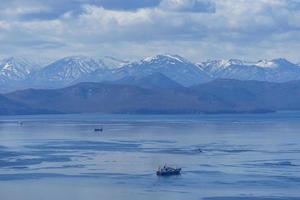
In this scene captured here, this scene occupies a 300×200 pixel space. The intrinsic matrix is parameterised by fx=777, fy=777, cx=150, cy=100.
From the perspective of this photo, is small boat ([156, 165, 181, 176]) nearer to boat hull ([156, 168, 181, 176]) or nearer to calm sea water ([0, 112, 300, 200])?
boat hull ([156, 168, 181, 176])

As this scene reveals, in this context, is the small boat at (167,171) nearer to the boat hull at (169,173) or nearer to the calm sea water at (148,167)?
the boat hull at (169,173)

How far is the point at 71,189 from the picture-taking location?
5928 cm

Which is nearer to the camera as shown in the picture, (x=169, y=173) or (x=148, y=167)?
(x=169, y=173)

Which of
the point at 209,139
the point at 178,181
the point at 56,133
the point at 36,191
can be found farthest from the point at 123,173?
the point at 56,133

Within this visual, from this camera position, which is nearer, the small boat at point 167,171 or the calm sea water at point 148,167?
the calm sea water at point 148,167

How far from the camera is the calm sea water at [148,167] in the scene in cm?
5744

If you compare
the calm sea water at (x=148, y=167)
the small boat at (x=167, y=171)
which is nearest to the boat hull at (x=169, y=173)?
the small boat at (x=167, y=171)

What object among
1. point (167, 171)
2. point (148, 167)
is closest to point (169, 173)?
point (167, 171)

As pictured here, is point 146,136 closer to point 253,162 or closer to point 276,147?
point 276,147

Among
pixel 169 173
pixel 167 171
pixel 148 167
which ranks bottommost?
pixel 169 173

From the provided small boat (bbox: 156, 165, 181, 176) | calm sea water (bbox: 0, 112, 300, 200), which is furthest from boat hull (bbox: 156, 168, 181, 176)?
calm sea water (bbox: 0, 112, 300, 200)

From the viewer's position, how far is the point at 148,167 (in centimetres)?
7325

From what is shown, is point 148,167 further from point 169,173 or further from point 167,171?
point 169,173

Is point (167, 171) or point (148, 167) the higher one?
point (148, 167)
